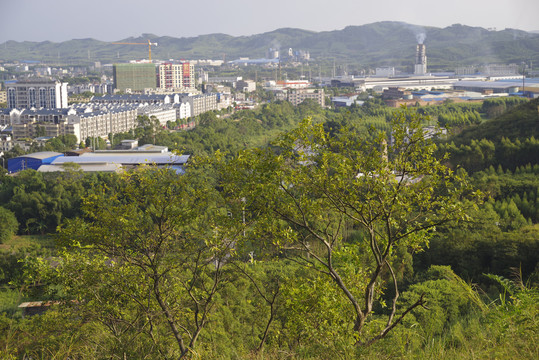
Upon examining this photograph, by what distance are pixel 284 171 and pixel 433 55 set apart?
199 feet

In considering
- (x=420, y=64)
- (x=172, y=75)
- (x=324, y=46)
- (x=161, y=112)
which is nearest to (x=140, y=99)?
(x=161, y=112)

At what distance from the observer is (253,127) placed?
75.8ft

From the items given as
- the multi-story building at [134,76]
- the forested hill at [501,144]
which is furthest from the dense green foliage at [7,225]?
the multi-story building at [134,76]

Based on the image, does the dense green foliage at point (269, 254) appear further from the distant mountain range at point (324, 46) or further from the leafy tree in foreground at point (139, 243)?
the distant mountain range at point (324, 46)

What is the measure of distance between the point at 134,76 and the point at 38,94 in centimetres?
1180

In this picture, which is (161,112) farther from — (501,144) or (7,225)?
(501,144)

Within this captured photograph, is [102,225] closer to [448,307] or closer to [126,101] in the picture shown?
[448,307]

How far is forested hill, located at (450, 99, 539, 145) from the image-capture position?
42.3 feet

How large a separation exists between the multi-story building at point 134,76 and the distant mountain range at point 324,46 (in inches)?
1017

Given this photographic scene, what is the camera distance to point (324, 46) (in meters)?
93.9

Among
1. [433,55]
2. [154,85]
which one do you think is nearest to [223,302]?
[154,85]

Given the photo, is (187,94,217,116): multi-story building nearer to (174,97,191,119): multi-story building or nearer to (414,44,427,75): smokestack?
(174,97,191,119): multi-story building

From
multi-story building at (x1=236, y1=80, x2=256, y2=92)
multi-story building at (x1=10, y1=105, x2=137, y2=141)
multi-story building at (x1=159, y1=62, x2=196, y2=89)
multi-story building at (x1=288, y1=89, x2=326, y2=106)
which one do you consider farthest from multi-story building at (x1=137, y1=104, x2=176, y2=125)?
multi-story building at (x1=159, y1=62, x2=196, y2=89)

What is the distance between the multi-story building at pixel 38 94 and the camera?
30.1m
